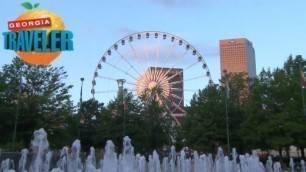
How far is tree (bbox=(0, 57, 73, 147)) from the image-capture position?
38906mm

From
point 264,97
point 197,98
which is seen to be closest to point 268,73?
point 264,97

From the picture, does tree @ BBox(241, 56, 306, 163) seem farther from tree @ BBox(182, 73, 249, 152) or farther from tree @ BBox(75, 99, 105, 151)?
tree @ BBox(75, 99, 105, 151)

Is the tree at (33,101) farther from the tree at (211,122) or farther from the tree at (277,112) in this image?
the tree at (277,112)

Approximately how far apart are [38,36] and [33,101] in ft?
18.5

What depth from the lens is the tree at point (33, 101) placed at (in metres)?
→ 38.9

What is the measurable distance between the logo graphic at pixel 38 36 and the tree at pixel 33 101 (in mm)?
2317

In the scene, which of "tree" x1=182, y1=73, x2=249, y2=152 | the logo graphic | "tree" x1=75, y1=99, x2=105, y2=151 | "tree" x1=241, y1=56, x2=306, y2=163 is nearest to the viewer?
"tree" x1=241, y1=56, x2=306, y2=163

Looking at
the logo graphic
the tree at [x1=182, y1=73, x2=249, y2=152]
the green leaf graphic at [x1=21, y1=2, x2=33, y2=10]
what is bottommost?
the tree at [x1=182, y1=73, x2=249, y2=152]

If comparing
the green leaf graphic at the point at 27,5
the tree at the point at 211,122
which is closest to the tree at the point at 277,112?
the tree at the point at 211,122

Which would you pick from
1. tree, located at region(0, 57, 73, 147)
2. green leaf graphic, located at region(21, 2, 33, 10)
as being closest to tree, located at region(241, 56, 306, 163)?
tree, located at region(0, 57, 73, 147)

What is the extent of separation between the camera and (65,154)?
1054 inches

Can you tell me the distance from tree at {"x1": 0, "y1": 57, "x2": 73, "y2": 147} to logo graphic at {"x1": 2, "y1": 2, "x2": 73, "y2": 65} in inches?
91.2

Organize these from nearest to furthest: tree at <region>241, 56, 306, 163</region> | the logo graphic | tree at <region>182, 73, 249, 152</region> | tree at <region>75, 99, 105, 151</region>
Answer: tree at <region>241, 56, 306, 163</region>
the logo graphic
tree at <region>182, 73, 249, 152</region>
tree at <region>75, 99, 105, 151</region>

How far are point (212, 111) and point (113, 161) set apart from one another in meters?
26.1
